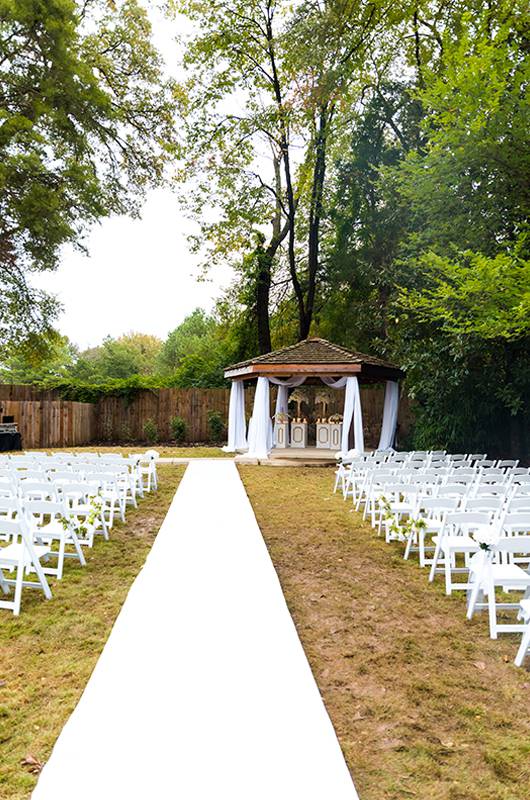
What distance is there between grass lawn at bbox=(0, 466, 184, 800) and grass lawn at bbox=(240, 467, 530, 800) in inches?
57.4

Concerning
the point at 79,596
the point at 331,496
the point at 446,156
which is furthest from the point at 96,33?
the point at 79,596

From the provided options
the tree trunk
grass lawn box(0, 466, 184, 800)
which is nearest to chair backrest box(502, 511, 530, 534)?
grass lawn box(0, 466, 184, 800)

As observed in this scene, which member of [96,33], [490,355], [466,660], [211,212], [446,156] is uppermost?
[96,33]

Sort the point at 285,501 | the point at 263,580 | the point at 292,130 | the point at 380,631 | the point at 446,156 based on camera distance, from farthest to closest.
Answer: the point at 292,130 < the point at 446,156 < the point at 285,501 < the point at 263,580 < the point at 380,631

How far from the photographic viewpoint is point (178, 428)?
24078mm

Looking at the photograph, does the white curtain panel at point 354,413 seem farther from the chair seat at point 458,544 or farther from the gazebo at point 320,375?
the chair seat at point 458,544

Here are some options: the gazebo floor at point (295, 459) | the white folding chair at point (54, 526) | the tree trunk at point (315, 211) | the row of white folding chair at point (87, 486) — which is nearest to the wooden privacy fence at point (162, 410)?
the tree trunk at point (315, 211)

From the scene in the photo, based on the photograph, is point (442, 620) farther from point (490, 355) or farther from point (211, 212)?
point (211, 212)

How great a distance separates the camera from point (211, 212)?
88.8ft

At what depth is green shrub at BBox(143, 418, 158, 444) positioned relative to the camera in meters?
23.9

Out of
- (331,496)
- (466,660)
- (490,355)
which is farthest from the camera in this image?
(490,355)

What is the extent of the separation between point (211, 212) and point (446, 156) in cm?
1561

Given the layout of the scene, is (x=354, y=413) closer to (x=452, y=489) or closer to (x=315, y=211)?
(x=452, y=489)

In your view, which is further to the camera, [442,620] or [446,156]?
[446,156]
